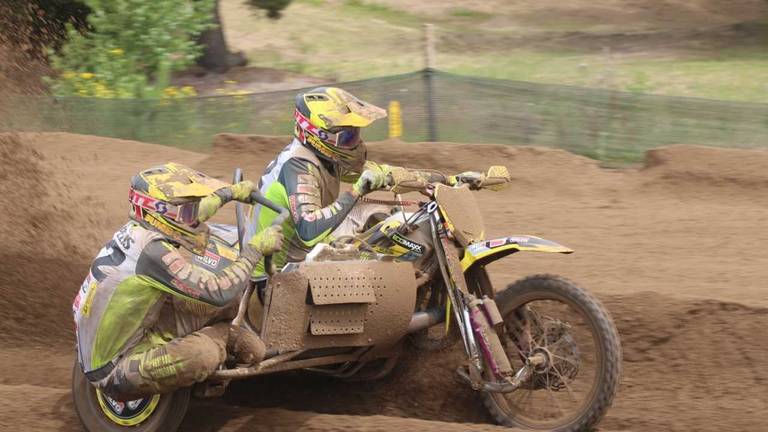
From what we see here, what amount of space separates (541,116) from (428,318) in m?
6.75

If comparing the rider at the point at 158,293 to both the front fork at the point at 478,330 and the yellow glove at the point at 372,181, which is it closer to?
the yellow glove at the point at 372,181

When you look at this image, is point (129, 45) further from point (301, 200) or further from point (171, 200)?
point (171, 200)

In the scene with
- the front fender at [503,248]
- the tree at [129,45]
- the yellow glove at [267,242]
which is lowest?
the tree at [129,45]

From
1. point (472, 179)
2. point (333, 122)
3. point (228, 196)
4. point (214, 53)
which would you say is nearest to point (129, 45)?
point (214, 53)

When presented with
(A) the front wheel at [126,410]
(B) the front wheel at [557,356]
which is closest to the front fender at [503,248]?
(B) the front wheel at [557,356]

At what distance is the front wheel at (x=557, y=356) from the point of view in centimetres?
579

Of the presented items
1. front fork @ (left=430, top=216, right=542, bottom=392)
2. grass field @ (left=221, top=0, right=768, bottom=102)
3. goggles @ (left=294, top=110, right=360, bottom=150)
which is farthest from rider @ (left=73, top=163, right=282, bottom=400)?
grass field @ (left=221, top=0, right=768, bottom=102)

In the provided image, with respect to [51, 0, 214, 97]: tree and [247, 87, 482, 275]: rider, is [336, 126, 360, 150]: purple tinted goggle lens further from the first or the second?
[51, 0, 214, 97]: tree

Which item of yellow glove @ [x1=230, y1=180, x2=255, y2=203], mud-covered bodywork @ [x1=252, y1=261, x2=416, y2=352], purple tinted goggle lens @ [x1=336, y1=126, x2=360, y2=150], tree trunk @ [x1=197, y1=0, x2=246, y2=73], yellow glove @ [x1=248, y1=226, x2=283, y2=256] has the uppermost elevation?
purple tinted goggle lens @ [x1=336, y1=126, x2=360, y2=150]

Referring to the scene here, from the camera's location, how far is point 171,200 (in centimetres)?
559

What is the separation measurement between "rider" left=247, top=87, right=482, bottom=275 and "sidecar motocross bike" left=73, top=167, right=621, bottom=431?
0.19 m

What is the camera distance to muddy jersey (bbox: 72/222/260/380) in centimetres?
565

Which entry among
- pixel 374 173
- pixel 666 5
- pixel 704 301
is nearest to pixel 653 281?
pixel 704 301

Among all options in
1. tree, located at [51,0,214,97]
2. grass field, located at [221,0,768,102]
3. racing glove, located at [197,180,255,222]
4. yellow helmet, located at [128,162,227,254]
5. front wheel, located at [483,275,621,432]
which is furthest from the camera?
grass field, located at [221,0,768,102]
